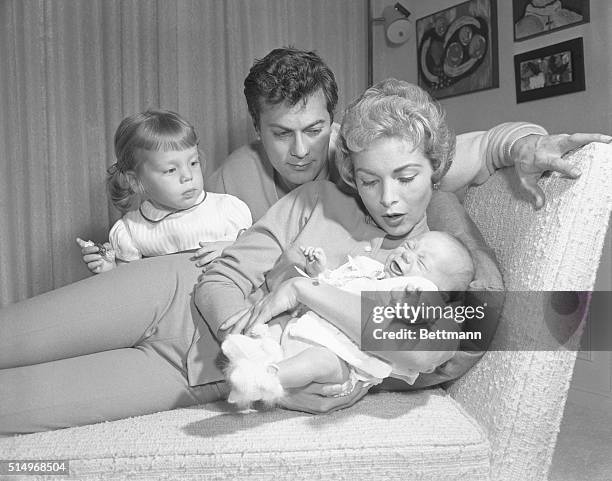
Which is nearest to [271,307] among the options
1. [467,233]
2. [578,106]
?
[467,233]

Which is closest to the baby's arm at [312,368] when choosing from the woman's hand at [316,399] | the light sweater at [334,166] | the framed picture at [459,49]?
the woman's hand at [316,399]

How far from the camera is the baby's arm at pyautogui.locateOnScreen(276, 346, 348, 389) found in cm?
102

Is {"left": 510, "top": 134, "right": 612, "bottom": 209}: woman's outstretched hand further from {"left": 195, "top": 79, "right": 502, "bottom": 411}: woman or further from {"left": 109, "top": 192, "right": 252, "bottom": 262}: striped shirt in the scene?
{"left": 109, "top": 192, "right": 252, "bottom": 262}: striped shirt

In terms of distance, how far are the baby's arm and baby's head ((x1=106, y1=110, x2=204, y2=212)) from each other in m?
0.77

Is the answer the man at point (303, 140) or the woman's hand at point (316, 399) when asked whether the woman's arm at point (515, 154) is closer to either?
the man at point (303, 140)

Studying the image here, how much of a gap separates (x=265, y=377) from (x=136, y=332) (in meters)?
0.53

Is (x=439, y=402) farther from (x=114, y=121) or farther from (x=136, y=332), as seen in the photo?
(x=114, y=121)

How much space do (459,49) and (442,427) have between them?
242 cm

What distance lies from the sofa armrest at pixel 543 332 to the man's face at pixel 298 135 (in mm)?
611

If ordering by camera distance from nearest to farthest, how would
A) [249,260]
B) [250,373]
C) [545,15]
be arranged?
[250,373]
[249,260]
[545,15]

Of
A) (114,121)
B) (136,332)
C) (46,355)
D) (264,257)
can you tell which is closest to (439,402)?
(264,257)

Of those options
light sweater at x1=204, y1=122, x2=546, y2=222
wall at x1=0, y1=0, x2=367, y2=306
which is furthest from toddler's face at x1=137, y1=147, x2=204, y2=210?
wall at x1=0, y1=0, x2=367, y2=306

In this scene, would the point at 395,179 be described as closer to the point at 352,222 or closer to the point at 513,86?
the point at 352,222

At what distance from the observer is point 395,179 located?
1.25 metres
